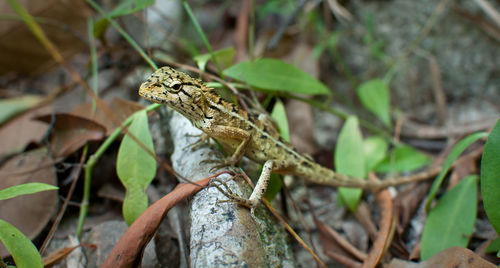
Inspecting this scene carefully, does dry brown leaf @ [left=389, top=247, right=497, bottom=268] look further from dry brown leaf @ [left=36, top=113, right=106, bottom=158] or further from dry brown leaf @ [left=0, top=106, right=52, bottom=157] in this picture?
dry brown leaf @ [left=0, top=106, right=52, bottom=157]

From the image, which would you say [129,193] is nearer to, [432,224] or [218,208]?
[218,208]

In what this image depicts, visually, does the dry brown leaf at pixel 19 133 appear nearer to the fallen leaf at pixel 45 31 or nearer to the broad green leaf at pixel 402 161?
the fallen leaf at pixel 45 31

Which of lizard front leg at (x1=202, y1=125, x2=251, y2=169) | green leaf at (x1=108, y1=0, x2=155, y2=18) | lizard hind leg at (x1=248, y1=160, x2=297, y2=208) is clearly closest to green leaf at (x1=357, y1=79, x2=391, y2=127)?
lizard hind leg at (x1=248, y1=160, x2=297, y2=208)

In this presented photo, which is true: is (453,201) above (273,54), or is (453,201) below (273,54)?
below

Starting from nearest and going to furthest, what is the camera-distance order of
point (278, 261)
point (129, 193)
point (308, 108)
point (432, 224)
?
point (278, 261) → point (129, 193) → point (432, 224) → point (308, 108)

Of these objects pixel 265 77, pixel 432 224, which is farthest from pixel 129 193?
pixel 432 224

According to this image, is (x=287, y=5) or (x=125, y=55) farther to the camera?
(x=287, y=5)

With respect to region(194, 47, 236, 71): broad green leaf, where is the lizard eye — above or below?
below
